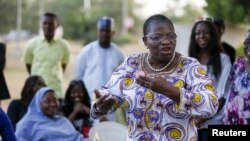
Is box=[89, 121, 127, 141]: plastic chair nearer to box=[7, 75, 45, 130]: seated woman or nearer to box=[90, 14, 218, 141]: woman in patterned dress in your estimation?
box=[7, 75, 45, 130]: seated woman

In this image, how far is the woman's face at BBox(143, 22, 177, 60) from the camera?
10.6 ft

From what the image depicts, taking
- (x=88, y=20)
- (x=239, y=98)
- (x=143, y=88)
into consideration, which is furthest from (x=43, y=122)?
(x=88, y=20)

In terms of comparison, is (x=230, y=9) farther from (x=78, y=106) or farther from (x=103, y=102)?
(x=103, y=102)

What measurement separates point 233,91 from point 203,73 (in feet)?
6.07

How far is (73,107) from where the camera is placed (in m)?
6.99

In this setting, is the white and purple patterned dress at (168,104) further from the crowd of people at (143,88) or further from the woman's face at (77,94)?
the woman's face at (77,94)

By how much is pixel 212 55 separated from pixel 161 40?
268cm

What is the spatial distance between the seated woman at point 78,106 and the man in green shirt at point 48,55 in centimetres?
68

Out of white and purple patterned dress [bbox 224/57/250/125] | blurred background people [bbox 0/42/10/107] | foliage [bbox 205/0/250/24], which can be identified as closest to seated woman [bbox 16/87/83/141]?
blurred background people [bbox 0/42/10/107]

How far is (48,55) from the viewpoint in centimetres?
770

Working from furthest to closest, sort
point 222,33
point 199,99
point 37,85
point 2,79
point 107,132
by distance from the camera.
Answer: point 2,79
point 222,33
point 37,85
point 107,132
point 199,99

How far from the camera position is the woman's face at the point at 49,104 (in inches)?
235

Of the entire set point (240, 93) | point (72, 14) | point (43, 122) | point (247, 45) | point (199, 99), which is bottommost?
point (43, 122)

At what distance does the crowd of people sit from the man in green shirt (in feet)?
0.04
